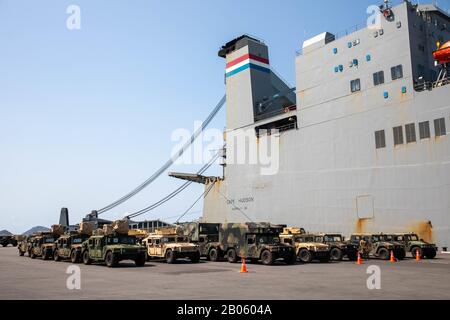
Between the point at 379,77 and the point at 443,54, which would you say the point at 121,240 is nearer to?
the point at 379,77

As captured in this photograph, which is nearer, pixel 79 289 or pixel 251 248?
pixel 79 289

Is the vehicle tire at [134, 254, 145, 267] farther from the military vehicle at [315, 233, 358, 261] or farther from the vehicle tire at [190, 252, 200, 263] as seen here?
the military vehicle at [315, 233, 358, 261]

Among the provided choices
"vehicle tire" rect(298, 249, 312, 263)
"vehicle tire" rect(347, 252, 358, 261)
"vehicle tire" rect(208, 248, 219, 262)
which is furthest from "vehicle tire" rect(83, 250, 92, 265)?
"vehicle tire" rect(347, 252, 358, 261)

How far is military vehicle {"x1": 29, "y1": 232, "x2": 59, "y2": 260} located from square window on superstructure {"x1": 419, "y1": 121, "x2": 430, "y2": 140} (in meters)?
25.1

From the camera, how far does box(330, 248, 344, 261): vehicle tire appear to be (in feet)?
76.8

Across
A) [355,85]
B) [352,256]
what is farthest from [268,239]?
[355,85]

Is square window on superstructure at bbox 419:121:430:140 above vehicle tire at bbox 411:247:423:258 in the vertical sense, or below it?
above

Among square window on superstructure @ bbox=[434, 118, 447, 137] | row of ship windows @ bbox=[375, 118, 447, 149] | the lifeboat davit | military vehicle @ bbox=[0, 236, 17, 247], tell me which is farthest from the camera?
military vehicle @ bbox=[0, 236, 17, 247]

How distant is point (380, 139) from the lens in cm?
2814

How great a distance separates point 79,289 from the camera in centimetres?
1168
